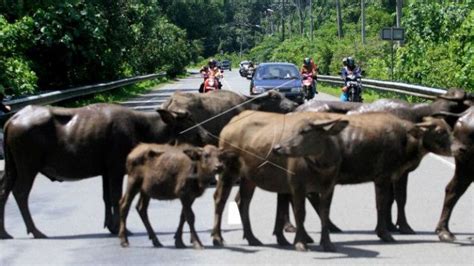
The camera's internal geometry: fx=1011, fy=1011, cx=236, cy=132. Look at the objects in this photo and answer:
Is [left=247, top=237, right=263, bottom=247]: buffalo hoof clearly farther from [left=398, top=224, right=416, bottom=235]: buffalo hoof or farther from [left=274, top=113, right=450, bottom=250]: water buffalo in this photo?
[left=398, top=224, right=416, bottom=235]: buffalo hoof

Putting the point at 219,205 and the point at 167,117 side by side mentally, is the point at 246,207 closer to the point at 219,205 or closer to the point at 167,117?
the point at 219,205

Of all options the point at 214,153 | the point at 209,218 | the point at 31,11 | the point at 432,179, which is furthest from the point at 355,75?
the point at 214,153

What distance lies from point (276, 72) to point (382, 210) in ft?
81.3

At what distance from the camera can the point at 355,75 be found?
98.3ft

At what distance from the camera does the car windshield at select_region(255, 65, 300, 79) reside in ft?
112

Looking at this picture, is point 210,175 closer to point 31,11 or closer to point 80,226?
point 80,226

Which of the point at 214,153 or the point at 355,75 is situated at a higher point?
the point at 214,153

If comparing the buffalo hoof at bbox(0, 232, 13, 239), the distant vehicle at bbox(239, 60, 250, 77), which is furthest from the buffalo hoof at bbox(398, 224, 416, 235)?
the distant vehicle at bbox(239, 60, 250, 77)

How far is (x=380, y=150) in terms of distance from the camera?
10180 mm

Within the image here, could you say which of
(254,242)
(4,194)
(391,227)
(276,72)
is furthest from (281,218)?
(276,72)

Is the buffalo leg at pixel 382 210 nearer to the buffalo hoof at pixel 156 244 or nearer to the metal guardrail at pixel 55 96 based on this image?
the buffalo hoof at pixel 156 244

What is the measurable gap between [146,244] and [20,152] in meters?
1.78

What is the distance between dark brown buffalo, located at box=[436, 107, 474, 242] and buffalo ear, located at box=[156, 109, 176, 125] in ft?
9.76

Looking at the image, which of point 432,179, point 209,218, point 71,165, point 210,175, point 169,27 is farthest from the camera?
point 169,27
